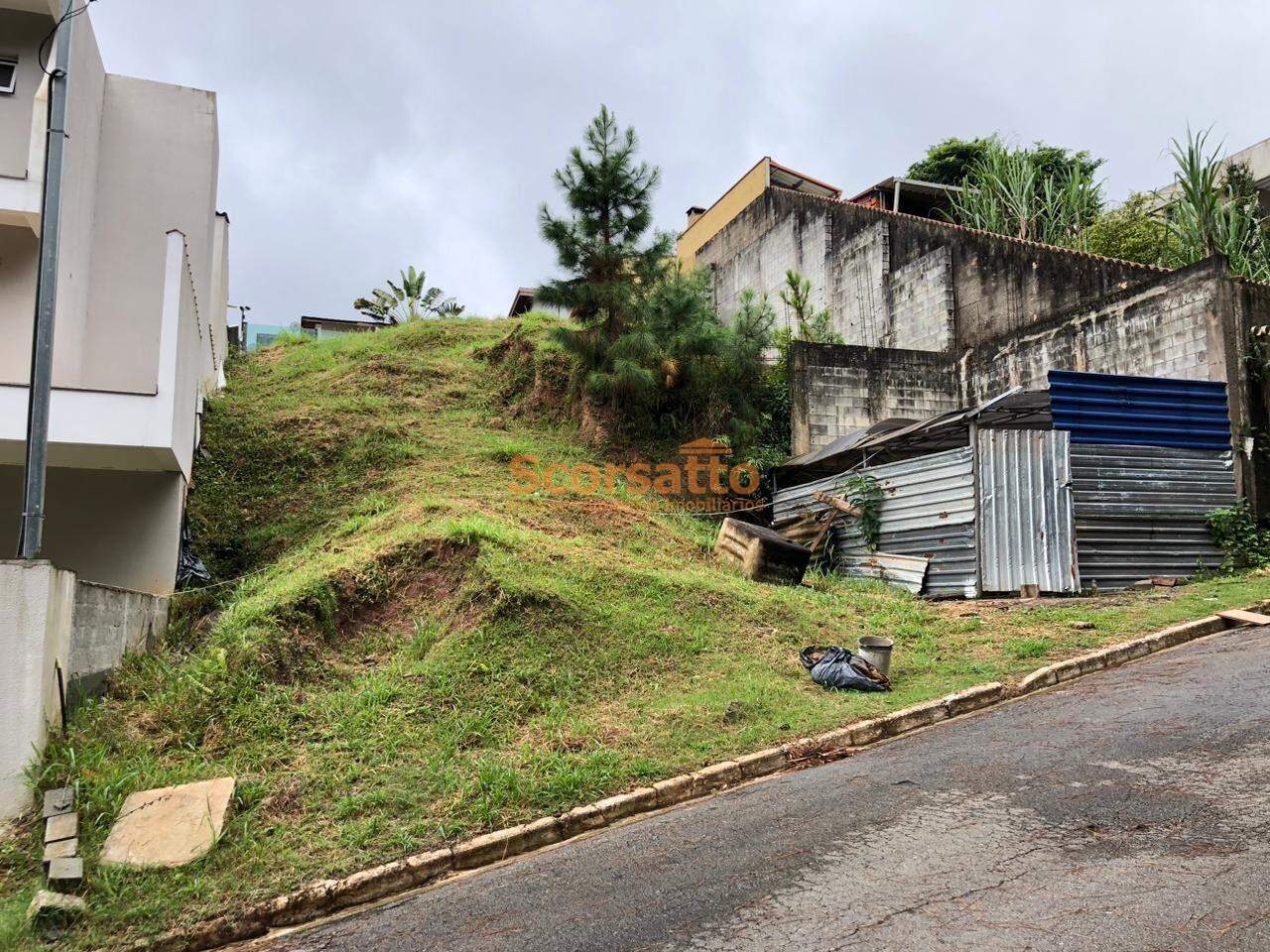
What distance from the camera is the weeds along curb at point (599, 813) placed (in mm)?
3961

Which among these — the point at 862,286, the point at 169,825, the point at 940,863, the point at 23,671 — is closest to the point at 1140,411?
the point at 940,863

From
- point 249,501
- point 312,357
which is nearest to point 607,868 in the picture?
point 249,501

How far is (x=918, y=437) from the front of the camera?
11703 millimetres

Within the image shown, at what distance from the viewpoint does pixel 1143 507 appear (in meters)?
9.94

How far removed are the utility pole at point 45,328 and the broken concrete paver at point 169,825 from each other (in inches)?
67.2

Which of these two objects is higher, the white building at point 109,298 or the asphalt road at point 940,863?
the white building at point 109,298

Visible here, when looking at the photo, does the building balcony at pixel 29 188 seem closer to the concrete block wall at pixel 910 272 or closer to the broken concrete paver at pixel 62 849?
the broken concrete paver at pixel 62 849

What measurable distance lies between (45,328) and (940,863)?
5.98 m

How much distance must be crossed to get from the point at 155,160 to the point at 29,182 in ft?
9.39

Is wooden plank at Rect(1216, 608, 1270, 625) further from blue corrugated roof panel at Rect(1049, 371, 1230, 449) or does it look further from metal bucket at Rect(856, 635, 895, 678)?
metal bucket at Rect(856, 635, 895, 678)

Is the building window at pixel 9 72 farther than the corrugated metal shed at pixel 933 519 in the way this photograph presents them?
No

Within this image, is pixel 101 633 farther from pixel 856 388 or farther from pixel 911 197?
pixel 911 197

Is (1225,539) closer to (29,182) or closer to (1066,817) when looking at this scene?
(1066,817)

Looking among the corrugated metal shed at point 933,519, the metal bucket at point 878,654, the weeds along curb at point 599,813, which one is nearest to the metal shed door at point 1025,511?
the corrugated metal shed at point 933,519
